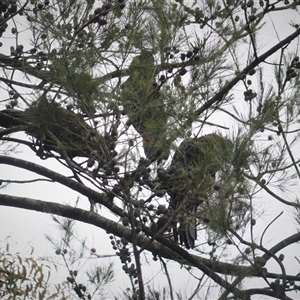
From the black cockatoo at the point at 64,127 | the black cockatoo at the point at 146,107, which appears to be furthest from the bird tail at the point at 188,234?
the black cockatoo at the point at 64,127

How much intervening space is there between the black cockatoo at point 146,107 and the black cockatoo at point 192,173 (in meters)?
0.07

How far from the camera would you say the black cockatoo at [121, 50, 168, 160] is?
1.68 metres

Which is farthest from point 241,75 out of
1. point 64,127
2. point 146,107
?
point 64,127

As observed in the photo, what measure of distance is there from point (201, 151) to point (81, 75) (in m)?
0.47

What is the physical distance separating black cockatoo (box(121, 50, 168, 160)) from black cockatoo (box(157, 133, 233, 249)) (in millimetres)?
73

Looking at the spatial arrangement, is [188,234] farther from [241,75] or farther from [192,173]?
[241,75]

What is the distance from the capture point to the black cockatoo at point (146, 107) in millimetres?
1682

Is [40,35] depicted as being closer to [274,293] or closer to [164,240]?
[164,240]

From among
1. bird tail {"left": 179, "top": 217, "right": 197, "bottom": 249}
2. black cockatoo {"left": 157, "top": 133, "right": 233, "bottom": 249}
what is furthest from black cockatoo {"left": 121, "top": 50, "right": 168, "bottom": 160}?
bird tail {"left": 179, "top": 217, "right": 197, "bottom": 249}

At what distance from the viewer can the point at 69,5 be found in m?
2.06

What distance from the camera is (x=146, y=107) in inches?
66.5

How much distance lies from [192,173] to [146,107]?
0.22 meters

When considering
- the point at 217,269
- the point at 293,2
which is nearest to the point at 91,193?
the point at 217,269

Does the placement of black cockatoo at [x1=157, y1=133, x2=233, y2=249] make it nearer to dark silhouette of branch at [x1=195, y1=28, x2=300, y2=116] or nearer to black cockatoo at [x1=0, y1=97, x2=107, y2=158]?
dark silhouette of branch at [x1=195, y1=28, x2=300, y2=116]
